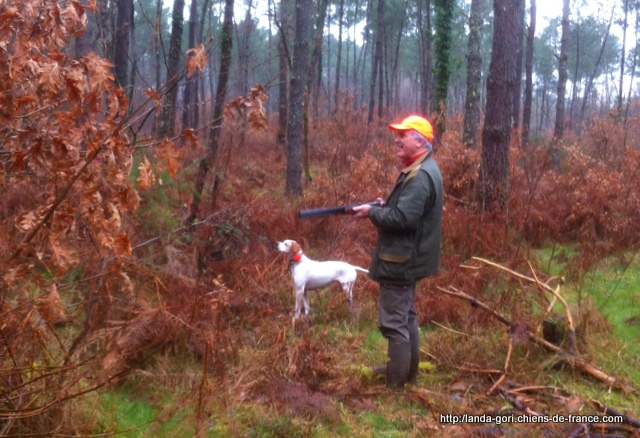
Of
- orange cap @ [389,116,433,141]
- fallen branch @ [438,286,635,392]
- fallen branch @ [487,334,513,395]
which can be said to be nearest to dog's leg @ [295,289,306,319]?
fallen branch @ [438,286,635,392]

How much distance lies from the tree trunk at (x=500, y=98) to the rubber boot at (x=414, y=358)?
503 centimetres

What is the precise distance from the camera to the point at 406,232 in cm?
430

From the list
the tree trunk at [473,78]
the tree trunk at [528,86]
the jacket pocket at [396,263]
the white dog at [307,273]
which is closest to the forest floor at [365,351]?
the white dog at [307,273]

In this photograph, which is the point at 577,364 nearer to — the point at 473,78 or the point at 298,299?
the point at 298,299

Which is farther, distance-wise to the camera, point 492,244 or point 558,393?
point 492,244

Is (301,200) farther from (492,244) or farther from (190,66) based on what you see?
(190,66)

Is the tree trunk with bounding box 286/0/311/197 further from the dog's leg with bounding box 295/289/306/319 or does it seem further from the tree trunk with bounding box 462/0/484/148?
the dog's leg with bounding box 295/289/306/319

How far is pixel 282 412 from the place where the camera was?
402cm

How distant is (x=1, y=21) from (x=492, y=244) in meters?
6.14

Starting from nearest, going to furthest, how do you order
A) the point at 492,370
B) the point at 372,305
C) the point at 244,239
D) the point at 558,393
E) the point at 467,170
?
1. the point at 558,393
2. the point at 492,370
3. the point at 372,305
4. the point at 244,239
5. the point at 467,170

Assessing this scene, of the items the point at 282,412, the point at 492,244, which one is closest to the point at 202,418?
the point at 282,412

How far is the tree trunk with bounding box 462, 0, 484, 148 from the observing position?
47.5 feet

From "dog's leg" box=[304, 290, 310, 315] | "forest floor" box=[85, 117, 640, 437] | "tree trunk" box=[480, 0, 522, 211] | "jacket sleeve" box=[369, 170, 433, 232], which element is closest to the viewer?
"forest floor" box=[85, 117, 640, 437]

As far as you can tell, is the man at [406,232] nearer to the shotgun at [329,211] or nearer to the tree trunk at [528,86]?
the shotgun at [329,211]
